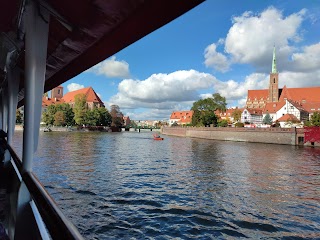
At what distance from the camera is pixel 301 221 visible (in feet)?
35.0

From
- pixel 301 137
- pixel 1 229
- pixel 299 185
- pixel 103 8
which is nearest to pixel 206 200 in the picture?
pixel 299 185

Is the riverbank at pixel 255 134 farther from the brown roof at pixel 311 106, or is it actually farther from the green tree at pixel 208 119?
the brown roof at pixel 311 106

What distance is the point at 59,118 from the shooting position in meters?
99.4

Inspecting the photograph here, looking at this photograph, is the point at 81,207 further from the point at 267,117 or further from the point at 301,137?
the point at 267,117

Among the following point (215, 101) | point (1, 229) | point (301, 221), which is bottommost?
point (301, 221)

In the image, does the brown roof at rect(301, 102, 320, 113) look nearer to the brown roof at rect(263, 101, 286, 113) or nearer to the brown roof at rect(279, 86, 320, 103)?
the brown roof at rect(279, 86, 320, 103)

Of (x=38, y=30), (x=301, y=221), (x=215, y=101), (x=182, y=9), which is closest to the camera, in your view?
(x=182, y=9)

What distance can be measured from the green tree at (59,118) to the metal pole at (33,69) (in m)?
101

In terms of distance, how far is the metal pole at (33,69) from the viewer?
10.5 feet

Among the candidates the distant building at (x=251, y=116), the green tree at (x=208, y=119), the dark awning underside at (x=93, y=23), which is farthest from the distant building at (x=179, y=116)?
the dark awning underside at (x=93, y=23)

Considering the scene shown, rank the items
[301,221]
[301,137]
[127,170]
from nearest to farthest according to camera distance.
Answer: [301,221], [127,170], [301,137]

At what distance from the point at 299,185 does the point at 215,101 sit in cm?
7701

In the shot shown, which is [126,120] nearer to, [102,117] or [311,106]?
[102,117]

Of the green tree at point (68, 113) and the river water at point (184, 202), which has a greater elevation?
the green tree at point (68, 113)
